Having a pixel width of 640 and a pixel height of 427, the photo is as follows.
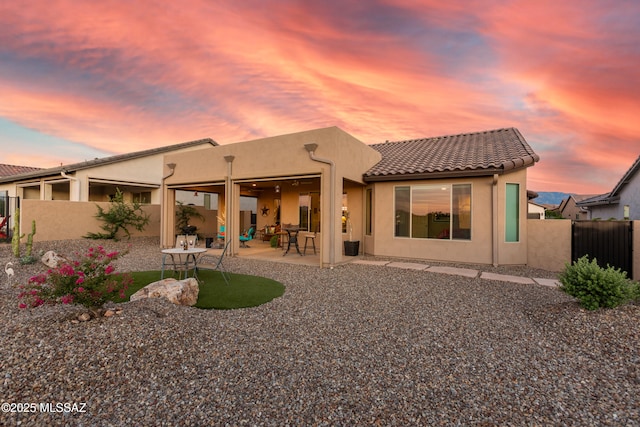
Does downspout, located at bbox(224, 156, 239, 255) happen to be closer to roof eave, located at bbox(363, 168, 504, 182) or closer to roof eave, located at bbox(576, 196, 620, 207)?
roof eave, located at bbox(363, 168, 504, 182)

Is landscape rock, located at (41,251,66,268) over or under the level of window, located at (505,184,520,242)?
under

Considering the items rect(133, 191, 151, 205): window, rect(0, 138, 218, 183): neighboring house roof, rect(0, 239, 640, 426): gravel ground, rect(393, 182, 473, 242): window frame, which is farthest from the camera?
rect(133, 191, 151, 205): window

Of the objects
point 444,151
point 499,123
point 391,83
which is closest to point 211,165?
point 391,83

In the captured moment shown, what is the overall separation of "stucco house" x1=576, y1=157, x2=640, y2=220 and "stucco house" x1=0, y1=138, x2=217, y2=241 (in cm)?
2315

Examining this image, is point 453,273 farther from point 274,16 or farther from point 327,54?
point 274,16

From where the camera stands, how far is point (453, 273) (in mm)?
7988

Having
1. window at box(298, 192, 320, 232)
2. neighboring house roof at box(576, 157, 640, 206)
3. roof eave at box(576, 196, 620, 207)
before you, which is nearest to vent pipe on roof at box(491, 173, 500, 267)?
window at box(298, 192, 320, 232)

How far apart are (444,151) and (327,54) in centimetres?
599

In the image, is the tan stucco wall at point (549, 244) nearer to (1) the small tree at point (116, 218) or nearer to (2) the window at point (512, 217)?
(2) the window at point (512, 217)

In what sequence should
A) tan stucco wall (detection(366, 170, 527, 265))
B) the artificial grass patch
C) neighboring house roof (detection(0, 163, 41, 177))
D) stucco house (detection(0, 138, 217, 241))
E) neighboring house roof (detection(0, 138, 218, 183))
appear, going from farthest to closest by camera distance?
1. neighboring house roof (detection(0, 163, 41, 177))
2. neighboring house roof (detection(0, 138, 218, 183))
3. stucco house (detection(0, 138, 217, 241))
4. tan stucco wall (detection(366, 170, 527, 265))
5. the artificial grass patch

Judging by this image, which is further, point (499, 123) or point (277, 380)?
point (499, 123)

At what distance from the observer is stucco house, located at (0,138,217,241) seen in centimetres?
1273

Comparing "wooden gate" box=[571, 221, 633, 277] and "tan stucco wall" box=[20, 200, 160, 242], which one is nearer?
"wooden gate" box=[571, 221, 633, 277]

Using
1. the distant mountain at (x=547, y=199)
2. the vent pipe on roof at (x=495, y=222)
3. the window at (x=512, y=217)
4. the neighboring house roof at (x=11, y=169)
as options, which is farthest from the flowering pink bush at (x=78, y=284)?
the distant mountain at (x=547, y=199)
